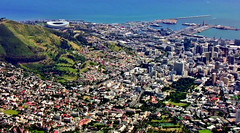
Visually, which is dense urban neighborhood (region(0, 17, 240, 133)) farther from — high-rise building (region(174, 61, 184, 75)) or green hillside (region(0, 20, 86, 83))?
green hillside (region(0, 20, 86, 83))

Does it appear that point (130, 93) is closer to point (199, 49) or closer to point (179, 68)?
point (179, 68)

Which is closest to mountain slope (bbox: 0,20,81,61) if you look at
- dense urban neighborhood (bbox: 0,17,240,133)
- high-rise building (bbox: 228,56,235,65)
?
dense urban neighborhood (bbox: 0,17,240,133)

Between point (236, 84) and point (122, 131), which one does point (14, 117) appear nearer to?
point (122, 131)

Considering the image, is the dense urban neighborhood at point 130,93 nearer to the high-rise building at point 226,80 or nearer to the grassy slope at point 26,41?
the high-rise building at point 226,80

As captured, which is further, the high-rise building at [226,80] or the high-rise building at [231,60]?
the high-rise building at [231,60]

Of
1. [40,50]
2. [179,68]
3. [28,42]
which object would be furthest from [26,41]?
[179,68]

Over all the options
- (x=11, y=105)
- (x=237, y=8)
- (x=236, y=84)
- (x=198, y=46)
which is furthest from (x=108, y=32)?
(x=237, y=8)

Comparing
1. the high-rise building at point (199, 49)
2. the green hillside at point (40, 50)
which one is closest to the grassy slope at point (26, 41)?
the green hillside at point (40, 50)

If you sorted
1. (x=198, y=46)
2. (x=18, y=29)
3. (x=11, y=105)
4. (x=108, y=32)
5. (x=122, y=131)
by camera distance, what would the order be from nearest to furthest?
(x=122, y=131) < (x=11, y=105) < (x=18, y=29) < (x=198, y=46) < (x=108, y=32)
